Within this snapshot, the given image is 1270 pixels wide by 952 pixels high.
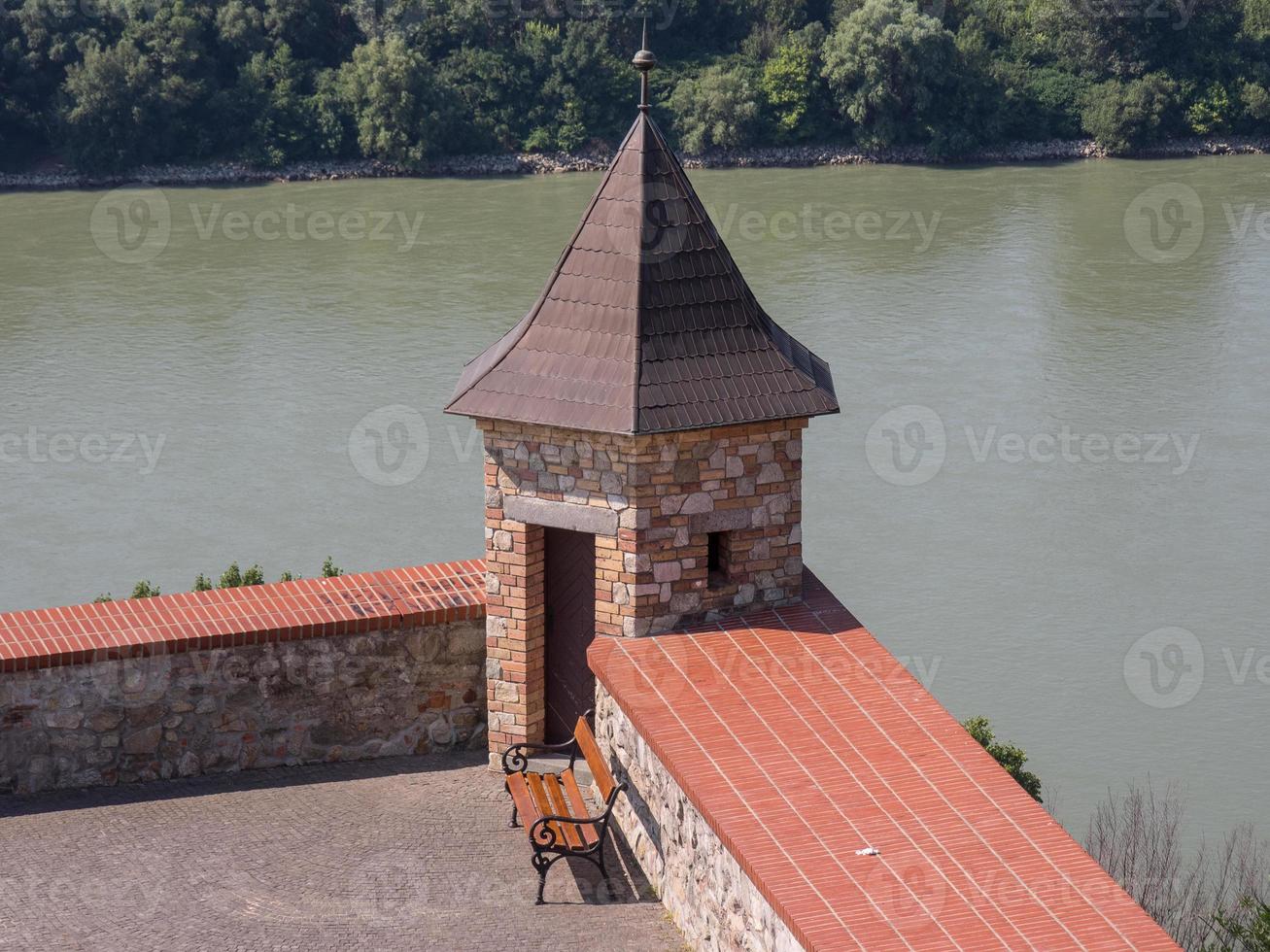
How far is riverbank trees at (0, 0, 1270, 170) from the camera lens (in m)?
55.8

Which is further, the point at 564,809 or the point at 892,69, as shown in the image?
the point at 892,69

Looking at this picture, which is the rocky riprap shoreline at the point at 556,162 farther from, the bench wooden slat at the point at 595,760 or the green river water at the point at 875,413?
the bench wooden slat at the point at 595,760

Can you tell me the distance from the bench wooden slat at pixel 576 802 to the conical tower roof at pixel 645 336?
2152 millimetres

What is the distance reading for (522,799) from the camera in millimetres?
10734

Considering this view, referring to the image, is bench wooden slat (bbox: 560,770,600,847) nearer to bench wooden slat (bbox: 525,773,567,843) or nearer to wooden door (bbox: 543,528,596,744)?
bench wooden slat (bbox: 525,773,567,843)

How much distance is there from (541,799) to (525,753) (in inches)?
36.0

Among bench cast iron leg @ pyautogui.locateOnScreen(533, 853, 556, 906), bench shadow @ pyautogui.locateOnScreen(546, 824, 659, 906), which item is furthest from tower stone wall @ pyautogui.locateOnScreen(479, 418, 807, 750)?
bench cast iron leg @ pyautogui.locateOnScreen(533, 853, 556, 906)

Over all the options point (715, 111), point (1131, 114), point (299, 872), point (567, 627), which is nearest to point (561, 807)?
point (567, 627)

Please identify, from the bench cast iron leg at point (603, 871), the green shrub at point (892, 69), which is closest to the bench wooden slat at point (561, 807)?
the bench cast iron leg at point (603, 871)

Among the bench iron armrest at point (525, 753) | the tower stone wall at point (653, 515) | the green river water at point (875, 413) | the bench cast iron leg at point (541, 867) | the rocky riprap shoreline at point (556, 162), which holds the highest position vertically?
the tower stone wall at point (653, 515)

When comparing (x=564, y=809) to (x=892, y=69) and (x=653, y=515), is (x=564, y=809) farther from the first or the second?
(x=892, y=69)

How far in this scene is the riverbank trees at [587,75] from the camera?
183ft

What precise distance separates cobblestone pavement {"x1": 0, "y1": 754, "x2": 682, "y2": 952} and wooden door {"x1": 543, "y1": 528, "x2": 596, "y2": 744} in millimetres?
653

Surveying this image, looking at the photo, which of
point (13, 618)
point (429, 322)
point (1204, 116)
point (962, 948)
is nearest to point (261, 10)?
point (429, 322)
